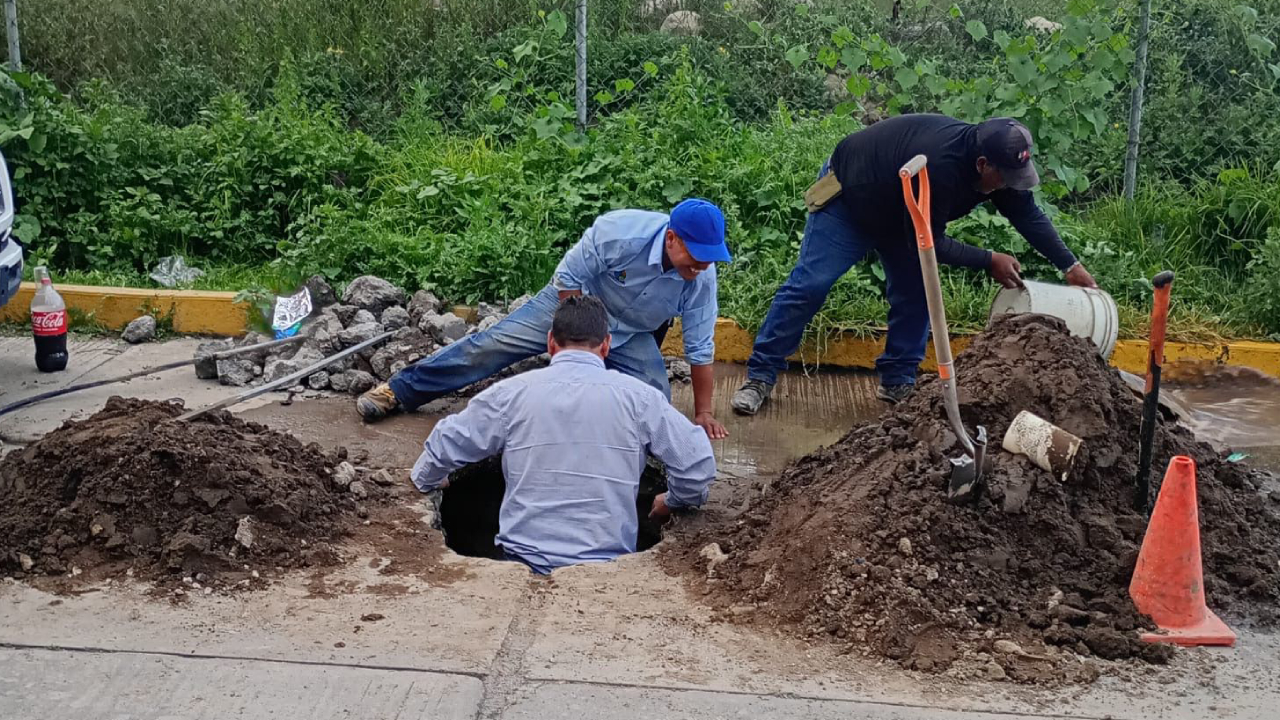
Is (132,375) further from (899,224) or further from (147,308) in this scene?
(899,224)

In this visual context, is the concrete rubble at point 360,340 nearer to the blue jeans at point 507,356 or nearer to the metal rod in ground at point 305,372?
the metal rod in ground at point 305,372

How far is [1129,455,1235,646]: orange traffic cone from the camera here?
400cm

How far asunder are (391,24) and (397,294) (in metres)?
4.26

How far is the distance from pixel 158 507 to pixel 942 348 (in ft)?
9.29

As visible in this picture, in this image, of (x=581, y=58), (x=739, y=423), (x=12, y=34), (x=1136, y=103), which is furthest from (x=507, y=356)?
(x=12, y=34)

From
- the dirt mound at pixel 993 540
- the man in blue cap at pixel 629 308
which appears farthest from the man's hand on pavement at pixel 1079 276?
the man in blue cap at pixel 629 308

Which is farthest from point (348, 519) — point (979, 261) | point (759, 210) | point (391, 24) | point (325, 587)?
point (391, 24)

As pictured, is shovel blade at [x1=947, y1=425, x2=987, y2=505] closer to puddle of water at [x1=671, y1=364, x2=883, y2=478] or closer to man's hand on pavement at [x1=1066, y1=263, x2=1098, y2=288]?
puddle of water at [x1=671, y1=364, x2=883, y2=478]

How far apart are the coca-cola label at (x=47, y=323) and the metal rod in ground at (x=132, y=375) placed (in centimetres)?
34

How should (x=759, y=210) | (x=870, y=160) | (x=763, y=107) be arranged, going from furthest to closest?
(x=763, y=107) < (x=759, y=210) < (x=870, y=160)

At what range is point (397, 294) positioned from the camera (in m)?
7.54

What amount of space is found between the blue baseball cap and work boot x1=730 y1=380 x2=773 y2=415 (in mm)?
1262

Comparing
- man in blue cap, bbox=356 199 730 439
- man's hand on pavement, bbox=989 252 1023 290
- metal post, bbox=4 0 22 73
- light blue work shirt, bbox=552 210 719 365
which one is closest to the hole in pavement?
man in blue cap, bbox=356 199 730 439

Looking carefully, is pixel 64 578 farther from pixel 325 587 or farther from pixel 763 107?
pixel 763 107
